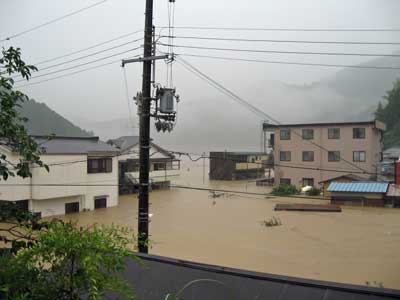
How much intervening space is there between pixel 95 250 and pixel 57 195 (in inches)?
743

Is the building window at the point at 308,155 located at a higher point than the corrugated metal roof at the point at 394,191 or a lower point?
higher

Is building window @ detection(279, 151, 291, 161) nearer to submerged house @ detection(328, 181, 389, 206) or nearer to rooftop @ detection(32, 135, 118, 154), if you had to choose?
submerged house @ detection(328, 181, 389, 206)

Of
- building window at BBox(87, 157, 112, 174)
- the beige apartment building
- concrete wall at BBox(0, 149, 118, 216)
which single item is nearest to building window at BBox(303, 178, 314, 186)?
the beige apartment building

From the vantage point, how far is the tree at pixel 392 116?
53.3 meters

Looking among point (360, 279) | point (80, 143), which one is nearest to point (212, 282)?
point (360, 279)

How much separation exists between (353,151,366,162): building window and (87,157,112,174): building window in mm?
18946

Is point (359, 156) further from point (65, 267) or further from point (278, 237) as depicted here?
point (65, 267)

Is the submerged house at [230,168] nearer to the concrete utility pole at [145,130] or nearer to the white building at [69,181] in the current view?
the white building at [69,181]

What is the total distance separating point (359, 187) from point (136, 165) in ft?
55.3

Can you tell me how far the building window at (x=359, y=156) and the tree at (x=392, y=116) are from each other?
90.9 ft

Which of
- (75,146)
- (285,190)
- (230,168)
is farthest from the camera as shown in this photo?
(230,168)

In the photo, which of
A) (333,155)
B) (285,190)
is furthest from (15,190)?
(333,155)

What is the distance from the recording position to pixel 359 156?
28.9m

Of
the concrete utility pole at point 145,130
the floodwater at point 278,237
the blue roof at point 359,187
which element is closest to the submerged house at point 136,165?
the floodwater at point 278,237
